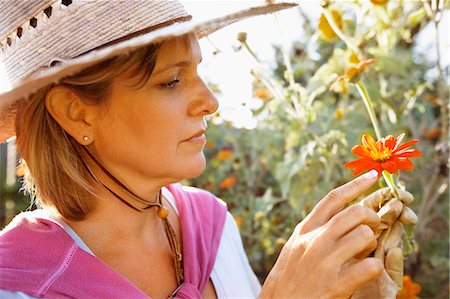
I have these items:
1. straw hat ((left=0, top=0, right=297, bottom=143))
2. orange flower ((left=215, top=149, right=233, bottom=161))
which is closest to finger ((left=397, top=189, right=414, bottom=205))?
straw hat ((left=0, top=0, right=297, bottom=143))

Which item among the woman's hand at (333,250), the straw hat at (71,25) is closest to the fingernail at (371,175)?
the woman's hand at (333,250)

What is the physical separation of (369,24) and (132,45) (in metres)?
1.13

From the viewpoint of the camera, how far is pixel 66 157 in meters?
1.18

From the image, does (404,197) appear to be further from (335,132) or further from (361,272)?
(335,132)

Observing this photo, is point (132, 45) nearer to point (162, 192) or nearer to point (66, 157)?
point (66, 157)

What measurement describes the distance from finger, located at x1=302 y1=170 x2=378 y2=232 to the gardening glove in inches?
2.2

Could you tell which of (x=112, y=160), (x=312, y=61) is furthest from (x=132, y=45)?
(x=312, y=61)

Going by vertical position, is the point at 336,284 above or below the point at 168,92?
below

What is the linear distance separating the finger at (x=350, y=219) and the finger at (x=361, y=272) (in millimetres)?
46

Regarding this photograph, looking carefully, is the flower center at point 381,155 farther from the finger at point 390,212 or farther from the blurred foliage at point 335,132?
the blurred foliage at point 335,132

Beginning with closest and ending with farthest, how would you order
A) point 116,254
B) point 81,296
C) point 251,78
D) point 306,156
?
point 81,296, point 116,254, point 306,156, point 251,78

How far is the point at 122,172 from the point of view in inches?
46.1

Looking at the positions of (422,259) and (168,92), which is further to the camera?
(422,259)

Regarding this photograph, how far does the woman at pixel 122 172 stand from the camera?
0.90 meters
